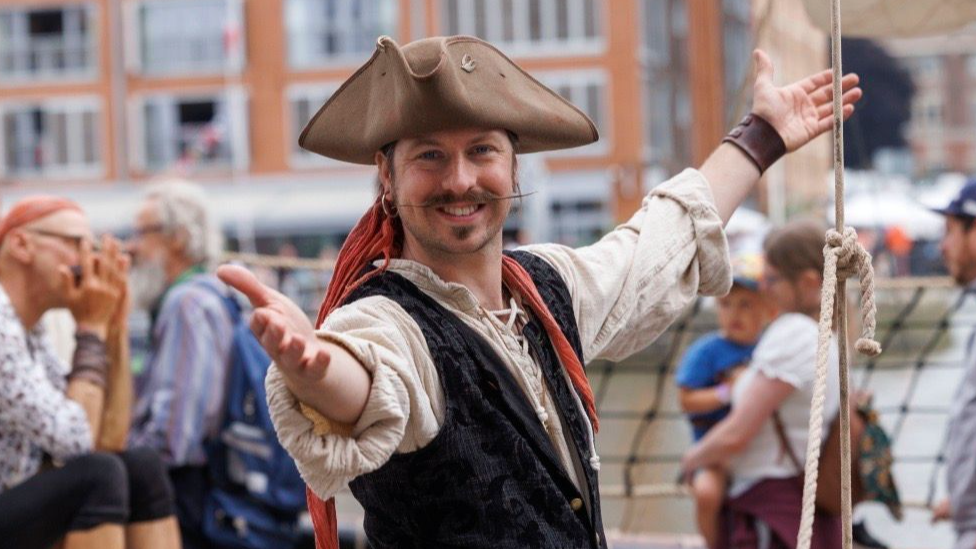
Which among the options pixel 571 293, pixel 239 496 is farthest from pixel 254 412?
pixel 571 293

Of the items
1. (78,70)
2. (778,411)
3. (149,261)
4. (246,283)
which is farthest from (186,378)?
(78,70)

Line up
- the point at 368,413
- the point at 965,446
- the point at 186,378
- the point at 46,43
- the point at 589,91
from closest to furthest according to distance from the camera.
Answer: the point at 368,413, the point at 965,446, the point at 186,378, the point at 589,91, the point at 46,43

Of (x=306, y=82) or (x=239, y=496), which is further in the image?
(x=306, y=82)

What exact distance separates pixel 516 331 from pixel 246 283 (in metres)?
0.60

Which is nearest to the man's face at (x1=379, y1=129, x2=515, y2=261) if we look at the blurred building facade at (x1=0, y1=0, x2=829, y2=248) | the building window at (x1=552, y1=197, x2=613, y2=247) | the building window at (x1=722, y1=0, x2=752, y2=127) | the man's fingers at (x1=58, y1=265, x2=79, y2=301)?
the man's fingers at (x1=58, y1=265, x2=79, y2=301)

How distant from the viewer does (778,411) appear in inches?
142

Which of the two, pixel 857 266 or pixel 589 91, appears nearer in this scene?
pixel 857 266

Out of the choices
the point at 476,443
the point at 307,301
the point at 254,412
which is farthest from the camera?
the point at 307,301

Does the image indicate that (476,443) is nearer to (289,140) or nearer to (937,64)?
(289,140)

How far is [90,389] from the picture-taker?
3674 millimetres

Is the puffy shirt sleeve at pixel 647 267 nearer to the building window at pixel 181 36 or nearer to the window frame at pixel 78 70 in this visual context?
the building window at pixel 181 36

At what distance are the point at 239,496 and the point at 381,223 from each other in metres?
2.44

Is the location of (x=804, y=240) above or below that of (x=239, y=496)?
above

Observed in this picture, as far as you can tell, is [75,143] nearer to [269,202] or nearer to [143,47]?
[143,47]
